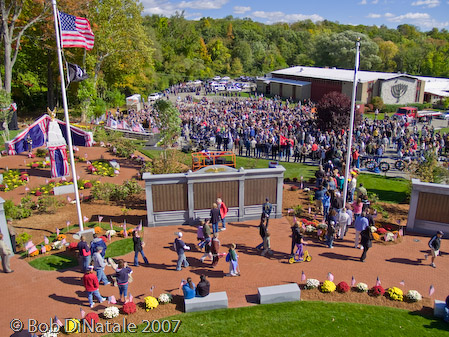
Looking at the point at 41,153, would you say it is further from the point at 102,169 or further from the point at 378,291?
the point at 378,291

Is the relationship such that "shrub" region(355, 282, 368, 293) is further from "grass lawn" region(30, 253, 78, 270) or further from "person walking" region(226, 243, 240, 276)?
"grass lawn" region(30, 253, 78, 270)

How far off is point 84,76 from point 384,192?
1508 cm

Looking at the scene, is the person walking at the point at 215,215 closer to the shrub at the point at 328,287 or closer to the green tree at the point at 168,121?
the shrub at the point at 328,287

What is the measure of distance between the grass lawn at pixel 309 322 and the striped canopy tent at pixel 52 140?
44.6 feet

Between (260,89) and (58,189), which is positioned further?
(260,89)

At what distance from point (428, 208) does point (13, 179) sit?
1936cm

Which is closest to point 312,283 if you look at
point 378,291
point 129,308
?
point 378,291

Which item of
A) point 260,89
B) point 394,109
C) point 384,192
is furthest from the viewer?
point 260,89

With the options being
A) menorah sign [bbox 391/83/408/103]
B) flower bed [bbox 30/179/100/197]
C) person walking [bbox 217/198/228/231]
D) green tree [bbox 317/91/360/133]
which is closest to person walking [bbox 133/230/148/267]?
person walking [bbox 217/198/228/231]

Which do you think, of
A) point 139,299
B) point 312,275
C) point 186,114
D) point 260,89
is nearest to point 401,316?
point 312,275

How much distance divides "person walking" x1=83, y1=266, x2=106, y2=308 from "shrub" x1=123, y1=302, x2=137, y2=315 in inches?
31.6

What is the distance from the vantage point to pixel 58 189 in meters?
19.3

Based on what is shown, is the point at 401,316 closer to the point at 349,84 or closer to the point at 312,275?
the point at 312,275

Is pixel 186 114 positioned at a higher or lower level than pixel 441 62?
lower
